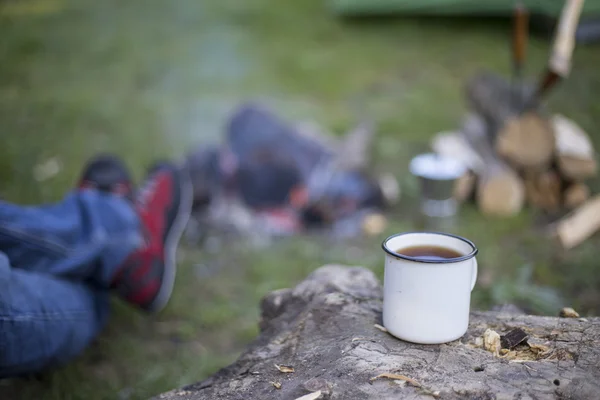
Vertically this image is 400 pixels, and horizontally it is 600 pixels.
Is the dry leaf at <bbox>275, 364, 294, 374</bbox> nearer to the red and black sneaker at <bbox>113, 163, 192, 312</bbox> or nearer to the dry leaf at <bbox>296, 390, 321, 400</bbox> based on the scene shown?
the dry leaf at <bbox>296, 390, 321, 400</bbox>

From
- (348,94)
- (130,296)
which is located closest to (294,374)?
(130,296)

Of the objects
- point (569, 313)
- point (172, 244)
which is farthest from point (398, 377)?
point (172, 244)

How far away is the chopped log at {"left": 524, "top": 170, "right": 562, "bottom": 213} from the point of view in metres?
3.07

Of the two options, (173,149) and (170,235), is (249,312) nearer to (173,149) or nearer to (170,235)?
(170,235)

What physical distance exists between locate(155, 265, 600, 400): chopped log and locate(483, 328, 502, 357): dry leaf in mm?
11

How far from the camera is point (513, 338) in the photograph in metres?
1.02

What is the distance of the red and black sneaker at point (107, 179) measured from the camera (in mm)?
2300

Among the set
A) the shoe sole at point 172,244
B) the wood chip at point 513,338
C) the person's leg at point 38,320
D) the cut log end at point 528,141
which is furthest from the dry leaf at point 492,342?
the cut log end at point 528,141

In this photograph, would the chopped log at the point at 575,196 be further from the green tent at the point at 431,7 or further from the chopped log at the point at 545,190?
the green tent at the point at 431,7

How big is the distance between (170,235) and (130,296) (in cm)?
44

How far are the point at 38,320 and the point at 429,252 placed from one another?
913 mm

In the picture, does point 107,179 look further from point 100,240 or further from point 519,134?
point 519,134

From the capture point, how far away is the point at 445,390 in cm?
Answer: 91

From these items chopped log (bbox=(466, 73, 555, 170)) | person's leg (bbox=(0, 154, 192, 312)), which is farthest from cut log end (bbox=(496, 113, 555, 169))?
person's leg (bbox=(0, 154, 192, 312))
